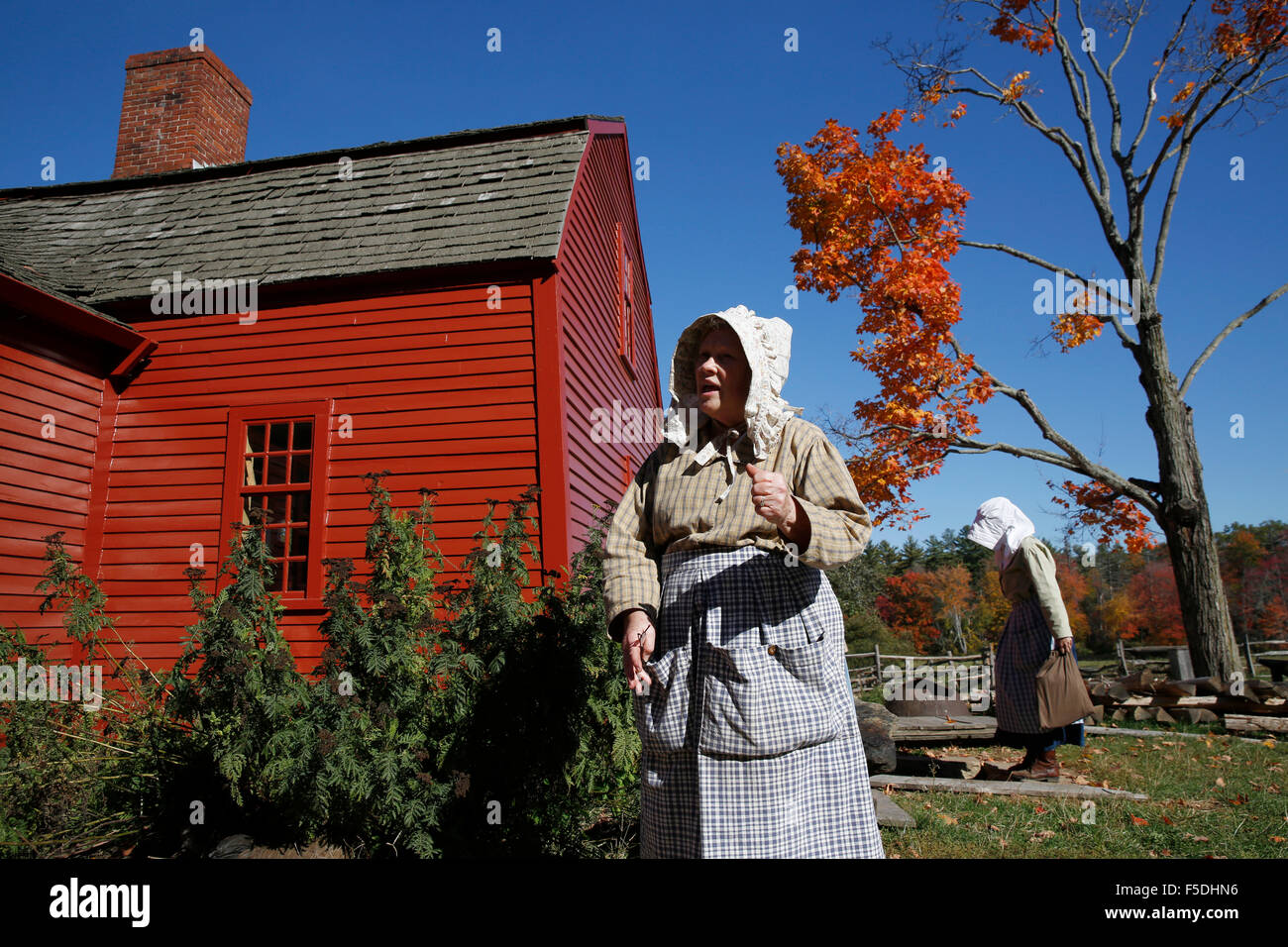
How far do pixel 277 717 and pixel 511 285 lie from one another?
4636mm

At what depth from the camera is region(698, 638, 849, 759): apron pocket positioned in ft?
6.02

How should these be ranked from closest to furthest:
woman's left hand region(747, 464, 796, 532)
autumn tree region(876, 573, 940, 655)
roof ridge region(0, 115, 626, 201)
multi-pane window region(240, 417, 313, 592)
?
woman's left hand region(747, 464, 796, 532) < multi-pane window region(240, 417, 313, 592) < roof ridge region(0, 115, 626, 201) < autumn tree region(876, 573, 940, 655)

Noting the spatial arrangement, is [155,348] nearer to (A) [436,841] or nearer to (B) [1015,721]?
(A) [436,841]

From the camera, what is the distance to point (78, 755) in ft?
14.2

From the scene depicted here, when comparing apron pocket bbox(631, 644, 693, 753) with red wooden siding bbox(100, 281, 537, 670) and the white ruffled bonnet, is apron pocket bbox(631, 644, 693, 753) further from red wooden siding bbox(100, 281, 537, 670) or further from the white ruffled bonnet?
red wooden siding bbox(100, 281, 537, 670)

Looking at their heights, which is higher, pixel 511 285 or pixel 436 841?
pixel 511 285

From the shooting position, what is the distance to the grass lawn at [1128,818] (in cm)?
352

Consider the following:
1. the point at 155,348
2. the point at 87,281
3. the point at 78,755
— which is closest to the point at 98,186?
the point at 87,281

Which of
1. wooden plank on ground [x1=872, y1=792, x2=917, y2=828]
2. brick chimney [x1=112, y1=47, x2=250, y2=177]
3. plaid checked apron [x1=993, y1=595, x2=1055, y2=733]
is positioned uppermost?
brick chimney [x1=112, y1=47, x2=250, y2=177]

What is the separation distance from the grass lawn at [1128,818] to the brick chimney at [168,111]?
12.4 metres

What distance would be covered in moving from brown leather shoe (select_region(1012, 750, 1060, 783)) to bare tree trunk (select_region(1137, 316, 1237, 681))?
5982 millimetres

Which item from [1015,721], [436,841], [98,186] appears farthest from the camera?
[98,186]

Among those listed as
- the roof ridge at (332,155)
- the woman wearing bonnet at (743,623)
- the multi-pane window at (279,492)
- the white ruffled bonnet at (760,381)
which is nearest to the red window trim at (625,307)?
the roof ridge at (332,155)

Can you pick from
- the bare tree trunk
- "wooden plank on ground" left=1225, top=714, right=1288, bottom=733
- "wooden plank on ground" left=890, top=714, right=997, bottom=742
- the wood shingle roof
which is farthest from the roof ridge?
"wooden plank on ground" left=1225, top=714, right=1288, bottom=733
